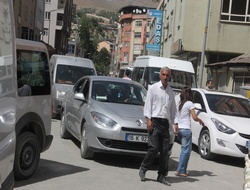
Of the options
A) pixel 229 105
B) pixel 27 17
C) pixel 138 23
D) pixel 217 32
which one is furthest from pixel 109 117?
pixel 138 23

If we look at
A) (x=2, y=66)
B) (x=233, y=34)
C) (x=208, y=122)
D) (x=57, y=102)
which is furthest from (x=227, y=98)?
(x=233, y=34)

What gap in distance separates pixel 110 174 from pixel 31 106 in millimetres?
1896

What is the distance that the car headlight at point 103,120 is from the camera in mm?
7471

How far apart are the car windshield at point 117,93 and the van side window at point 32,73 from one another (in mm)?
2190

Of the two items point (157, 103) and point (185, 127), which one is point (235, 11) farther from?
point (157, 103)

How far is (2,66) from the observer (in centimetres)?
337

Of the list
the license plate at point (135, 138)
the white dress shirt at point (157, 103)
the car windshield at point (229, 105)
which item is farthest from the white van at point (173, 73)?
the white dress shirt at point (157, 103)

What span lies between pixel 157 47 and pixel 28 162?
3564 cm

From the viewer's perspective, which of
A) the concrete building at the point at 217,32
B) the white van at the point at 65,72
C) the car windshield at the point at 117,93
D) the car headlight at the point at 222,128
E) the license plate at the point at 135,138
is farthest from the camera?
the concrete building at the point at 217,32

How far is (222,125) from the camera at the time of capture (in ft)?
30.5

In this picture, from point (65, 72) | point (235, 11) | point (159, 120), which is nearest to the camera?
point (159, 120)

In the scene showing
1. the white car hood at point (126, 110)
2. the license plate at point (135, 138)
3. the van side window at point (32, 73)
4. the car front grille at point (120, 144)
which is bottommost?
the car front grille at point (120, 144)

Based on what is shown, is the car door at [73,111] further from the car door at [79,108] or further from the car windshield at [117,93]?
the car windshield at [117,93]

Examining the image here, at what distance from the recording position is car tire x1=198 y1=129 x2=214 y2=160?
31.0ft
